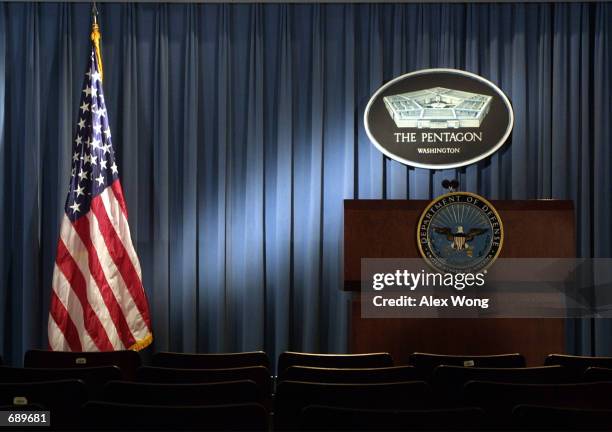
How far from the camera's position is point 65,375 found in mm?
3074

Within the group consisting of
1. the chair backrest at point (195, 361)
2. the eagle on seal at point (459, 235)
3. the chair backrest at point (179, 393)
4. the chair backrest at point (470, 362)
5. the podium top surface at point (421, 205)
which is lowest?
the chair backrest at point (195, 361)

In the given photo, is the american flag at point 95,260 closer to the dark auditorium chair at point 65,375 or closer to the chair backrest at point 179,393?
the dark auditorium chair at point 65,375

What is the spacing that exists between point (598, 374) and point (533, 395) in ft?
2.10

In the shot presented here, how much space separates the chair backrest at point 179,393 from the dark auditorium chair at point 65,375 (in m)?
0.50

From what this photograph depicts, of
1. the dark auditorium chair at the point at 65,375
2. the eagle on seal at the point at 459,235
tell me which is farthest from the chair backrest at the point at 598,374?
the dark auditorium chair at the point at 65,375

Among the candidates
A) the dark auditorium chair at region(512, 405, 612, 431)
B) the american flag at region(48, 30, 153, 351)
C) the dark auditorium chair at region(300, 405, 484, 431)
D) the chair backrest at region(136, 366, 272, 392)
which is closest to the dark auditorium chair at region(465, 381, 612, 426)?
the dark auditorium chair at region(512, 405, 612, 431)

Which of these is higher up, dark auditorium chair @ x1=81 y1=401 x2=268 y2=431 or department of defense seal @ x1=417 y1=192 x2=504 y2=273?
department of defense seal @ x1=417 y1=192 x2=504 y2=273

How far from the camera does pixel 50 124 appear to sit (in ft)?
20.2

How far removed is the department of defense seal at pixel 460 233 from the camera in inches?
198

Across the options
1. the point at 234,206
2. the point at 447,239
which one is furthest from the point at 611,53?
the point at 234,206

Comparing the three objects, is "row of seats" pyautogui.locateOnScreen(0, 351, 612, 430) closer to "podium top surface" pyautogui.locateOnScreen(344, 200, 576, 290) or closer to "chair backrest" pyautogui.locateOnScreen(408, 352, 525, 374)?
"chair backrest" pyautogui.locateOnScreen(408, 352, 525, 374)

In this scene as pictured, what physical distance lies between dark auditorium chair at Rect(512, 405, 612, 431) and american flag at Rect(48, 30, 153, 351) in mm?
3690

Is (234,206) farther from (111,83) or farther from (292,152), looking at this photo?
(111,83)

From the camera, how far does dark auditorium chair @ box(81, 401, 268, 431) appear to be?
2.17m
